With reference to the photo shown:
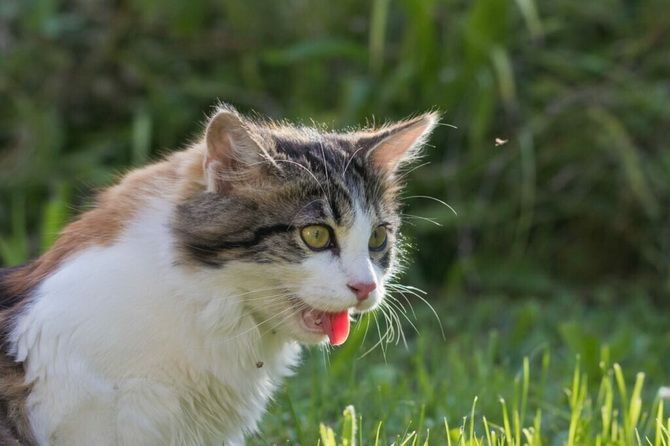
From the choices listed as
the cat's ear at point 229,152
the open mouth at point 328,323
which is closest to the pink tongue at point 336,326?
the open mouth at point 328,323

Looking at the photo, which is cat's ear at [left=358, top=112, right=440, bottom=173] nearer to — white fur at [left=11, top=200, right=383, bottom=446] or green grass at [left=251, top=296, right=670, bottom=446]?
white fur at [left=11, top=200, right=383, bottom=446]

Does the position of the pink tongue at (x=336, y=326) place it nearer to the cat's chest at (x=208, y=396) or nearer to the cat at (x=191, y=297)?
the cat at (x=191, y=297)

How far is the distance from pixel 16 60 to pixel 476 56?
2.29 metres

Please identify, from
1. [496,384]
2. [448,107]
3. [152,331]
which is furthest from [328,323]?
[448,107]

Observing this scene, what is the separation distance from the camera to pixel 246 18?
547 centimetres

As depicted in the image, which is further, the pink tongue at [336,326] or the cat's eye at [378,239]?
the cat's eye at [378,239]

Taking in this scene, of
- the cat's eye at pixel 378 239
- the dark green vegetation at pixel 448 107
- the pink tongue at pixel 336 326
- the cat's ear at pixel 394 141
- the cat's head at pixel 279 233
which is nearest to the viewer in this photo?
the cat's head at pixel 279 233

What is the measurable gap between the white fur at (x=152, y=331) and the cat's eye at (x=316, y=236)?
28mm

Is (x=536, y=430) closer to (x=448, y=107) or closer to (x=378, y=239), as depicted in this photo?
(x=378, y=239)

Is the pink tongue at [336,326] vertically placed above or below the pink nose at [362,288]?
below

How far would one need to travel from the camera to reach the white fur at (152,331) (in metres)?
2.46

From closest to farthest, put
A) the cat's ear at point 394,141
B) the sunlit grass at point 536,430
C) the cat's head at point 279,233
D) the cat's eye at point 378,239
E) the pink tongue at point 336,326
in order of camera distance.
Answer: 1. the sunlit grass at point 536,430
2. the cat's head at point 279,233
3. the pink tongue at point 336,326
4. the cat's eye at point 378,239
5. the cat's ear at point 394,141

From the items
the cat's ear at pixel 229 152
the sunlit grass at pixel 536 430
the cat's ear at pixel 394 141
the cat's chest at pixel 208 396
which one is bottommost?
the cat's chest at pixel 208 396

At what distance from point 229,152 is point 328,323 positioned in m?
0.49
